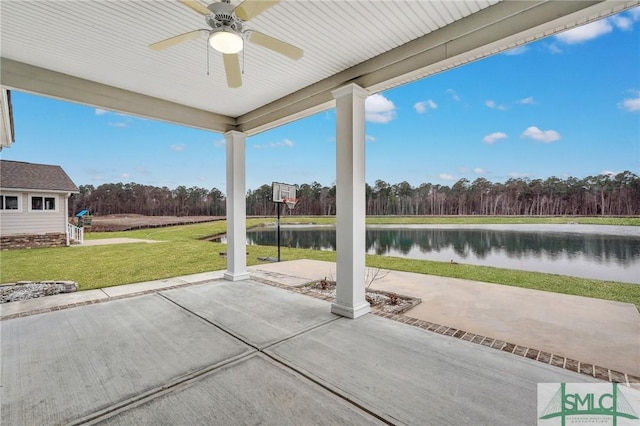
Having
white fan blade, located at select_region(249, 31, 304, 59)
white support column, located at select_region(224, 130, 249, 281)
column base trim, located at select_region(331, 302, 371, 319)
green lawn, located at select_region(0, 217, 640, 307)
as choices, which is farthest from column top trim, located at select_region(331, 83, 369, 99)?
green lawn, located at select_region(0, 217, 640, 307)

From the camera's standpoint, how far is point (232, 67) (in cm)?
240

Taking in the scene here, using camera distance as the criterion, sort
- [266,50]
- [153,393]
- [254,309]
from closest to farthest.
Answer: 1. [153,393]
2. [266,50]
3. [254,309]

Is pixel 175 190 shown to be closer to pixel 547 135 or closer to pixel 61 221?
pixel 61 221

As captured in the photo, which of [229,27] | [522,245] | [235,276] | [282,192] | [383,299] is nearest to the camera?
[229,27]

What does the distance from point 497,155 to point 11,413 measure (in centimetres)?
1766

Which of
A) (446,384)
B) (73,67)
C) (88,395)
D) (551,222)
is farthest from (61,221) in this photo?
(551,222)

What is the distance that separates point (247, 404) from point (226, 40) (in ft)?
8.15

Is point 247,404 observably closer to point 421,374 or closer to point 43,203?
point 421,374

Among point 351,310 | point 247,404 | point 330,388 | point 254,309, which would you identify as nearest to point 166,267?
point 254,309

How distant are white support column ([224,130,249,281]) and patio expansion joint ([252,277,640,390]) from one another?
9.03 ft

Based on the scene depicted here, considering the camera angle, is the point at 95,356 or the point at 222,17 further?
the point at 95,356

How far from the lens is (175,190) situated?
17.5 m

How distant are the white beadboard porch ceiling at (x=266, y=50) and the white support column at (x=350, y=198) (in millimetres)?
302

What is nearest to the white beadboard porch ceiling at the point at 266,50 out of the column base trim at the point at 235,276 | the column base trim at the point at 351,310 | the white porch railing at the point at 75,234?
the column base trim at the point at 351,310
